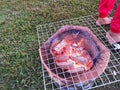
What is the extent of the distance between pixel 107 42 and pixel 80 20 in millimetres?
538

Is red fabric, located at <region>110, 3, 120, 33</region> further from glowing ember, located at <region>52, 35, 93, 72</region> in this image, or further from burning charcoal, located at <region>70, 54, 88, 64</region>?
burning charcoal, located at <region>70, 54, 88, 64</region>

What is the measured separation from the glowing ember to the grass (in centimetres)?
34

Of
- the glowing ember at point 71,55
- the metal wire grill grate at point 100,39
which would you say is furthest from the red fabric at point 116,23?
the glowing ember at point 71,55

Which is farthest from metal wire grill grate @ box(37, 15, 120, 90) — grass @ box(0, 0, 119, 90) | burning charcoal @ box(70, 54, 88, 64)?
burning charcoal @ box(70, 54, 88, 64)

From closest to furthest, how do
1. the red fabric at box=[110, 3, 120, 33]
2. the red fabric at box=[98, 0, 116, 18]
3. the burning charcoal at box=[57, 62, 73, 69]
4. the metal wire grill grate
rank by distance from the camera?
the burning charcoal at box=[57, 62, 73, 69], the metal wire grill grate, the red fabric at box=[110, 3, 120, 33], the red fabric at box=[98, 0, 116, 18]

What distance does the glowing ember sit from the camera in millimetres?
1843

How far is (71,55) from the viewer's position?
1964 mm

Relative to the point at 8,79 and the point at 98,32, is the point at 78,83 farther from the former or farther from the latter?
the point at 98,32

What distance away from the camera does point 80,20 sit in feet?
9.03

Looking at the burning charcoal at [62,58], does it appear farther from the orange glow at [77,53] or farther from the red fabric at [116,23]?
the red fabric at [116,23]

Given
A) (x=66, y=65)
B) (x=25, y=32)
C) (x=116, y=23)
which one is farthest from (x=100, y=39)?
(x=25, y=32)

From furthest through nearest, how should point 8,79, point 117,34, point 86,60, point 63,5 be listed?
point 63,5
point 117,34
point 8,79
point 86,60

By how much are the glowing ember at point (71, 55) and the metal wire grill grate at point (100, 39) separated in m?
0.16

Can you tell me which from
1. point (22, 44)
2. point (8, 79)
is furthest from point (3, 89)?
point (22, 44)
